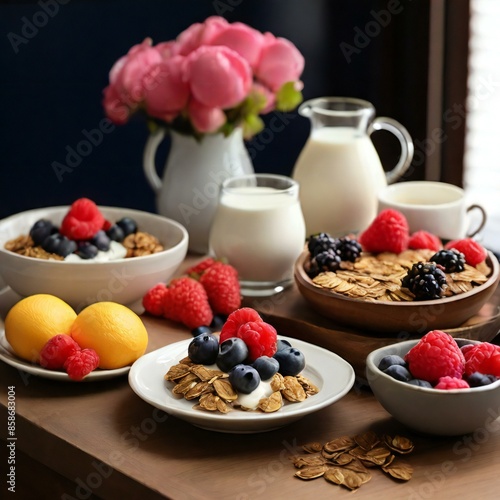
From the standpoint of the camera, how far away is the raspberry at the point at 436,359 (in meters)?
1.04

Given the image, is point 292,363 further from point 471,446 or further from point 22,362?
point 22,362

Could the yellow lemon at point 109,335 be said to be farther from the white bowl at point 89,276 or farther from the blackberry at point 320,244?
the blackberry at point 320,244

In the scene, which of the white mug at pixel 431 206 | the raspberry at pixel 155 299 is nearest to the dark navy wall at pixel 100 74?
the white mug at pixel 431 206

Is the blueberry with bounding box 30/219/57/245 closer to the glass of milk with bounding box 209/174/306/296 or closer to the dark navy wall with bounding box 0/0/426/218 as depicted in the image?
the glass of milk with bounding box 209/174/306/296

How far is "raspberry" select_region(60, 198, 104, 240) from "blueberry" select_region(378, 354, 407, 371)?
56 centimetres

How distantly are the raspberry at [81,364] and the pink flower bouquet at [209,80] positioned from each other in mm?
585

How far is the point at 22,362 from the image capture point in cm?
123

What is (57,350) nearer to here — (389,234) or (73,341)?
(73,341)

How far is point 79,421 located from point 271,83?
31.1 inches

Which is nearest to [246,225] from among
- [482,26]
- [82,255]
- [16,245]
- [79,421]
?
[82,255]

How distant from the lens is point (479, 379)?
1.03 metres

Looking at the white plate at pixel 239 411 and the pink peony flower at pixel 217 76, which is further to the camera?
the pink peony flower at pixel 217 76

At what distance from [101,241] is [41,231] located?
3.6 inches

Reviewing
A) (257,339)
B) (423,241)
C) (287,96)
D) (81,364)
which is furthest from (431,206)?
(81,364)
